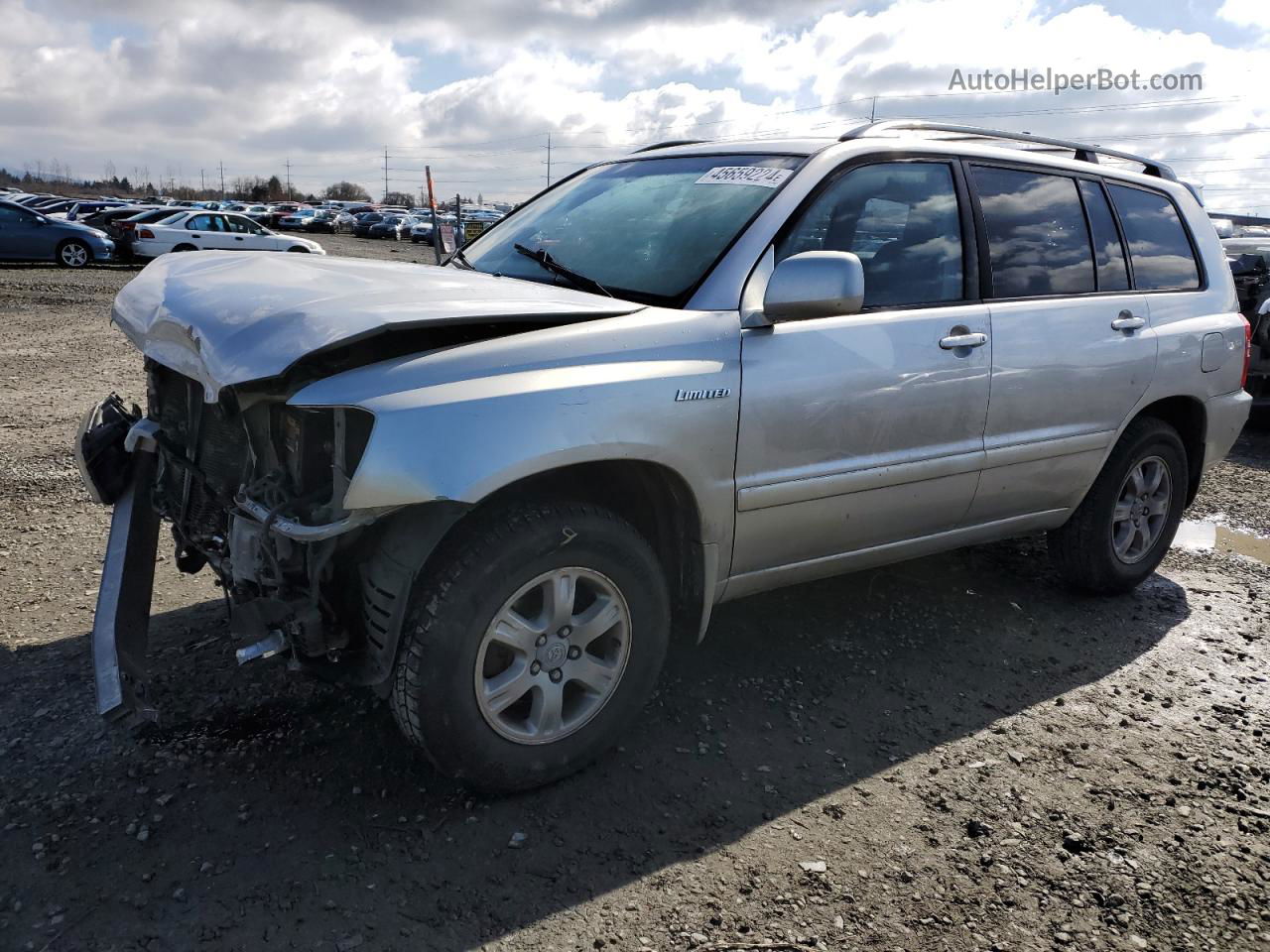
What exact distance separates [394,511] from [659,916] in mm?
1224

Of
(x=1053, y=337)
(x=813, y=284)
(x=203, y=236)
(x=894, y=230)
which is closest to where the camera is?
(x=813, y=284)

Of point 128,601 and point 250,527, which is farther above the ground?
point 250,527

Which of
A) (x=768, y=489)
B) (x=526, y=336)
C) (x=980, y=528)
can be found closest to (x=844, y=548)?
(x=768, y=489)

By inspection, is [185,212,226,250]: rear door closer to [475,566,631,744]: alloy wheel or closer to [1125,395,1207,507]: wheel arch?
[1125,395,1207,507]: wheel arch

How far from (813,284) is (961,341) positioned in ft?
2.82

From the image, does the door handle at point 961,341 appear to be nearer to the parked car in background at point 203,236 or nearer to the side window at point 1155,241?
the side window at point 1155,241

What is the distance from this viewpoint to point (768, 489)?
3.06m

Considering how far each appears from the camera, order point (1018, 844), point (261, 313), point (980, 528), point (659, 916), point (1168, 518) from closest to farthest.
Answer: point (659, 916) → point (261, 313) → point (1018, 844) → point (980, 528) → point (1168, 518)

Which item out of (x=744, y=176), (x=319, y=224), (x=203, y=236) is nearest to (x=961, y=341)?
(x=744, y=176)

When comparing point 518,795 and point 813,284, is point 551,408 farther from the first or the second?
point 518,795

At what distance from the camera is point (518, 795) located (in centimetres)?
283

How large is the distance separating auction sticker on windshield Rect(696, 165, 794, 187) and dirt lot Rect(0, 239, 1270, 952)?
1.78m

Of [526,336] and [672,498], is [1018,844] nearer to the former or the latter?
[672,498]

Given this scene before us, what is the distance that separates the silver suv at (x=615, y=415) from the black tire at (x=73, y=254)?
1934 centimetres
